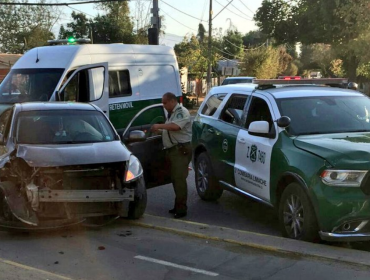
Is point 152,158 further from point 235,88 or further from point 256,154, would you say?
point 256,154

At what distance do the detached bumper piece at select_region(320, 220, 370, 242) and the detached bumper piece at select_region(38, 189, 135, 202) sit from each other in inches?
90.5

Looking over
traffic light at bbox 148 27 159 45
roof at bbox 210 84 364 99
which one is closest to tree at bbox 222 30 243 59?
traffic light at bbox 148 27 159 45

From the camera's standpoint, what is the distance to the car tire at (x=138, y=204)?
658cm

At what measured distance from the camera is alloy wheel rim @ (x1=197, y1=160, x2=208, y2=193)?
26.8 feet

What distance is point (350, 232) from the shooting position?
5.25m

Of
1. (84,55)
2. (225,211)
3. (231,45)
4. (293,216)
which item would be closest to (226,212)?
(225,211)

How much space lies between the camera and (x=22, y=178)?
19.6ft

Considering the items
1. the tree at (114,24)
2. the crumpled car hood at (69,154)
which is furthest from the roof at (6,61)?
the crumpled car hood at (69,154)

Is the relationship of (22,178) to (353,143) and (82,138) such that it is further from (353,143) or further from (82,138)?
(353,143)

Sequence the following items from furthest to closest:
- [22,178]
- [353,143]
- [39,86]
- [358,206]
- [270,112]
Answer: [39,86], [270,112], [22,178], [353,143], [358,206]

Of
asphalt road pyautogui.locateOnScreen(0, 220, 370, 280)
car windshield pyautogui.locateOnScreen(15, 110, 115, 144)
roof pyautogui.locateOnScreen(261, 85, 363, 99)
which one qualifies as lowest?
asphalt road pyautogui.locateOnScreen(0, 220, 370, 280)

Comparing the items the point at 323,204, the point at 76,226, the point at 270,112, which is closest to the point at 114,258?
the point at 76,226

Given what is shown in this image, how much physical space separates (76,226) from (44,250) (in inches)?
35.8

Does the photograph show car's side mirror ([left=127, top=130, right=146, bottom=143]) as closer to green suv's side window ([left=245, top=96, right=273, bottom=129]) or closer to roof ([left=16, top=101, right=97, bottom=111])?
roof ([left=16, top=101, right=97, bottom=111])
